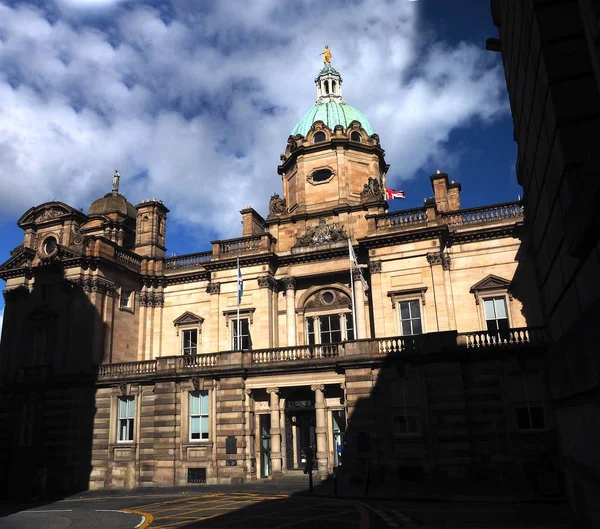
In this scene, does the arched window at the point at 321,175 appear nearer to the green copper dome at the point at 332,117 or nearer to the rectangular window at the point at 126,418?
the green copper dome at the point at 332,117

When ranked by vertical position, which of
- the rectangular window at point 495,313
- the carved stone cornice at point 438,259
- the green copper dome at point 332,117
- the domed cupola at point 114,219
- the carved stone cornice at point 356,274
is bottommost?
the rectangular window at point 495,313

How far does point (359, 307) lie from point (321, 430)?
312 inches

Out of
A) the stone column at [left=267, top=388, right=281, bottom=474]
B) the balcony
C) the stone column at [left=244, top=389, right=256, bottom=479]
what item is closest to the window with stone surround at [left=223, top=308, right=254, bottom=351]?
the balcony

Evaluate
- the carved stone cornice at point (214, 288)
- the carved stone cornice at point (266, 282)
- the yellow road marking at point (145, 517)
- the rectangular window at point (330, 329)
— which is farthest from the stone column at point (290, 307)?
the yellow road marking at point (145, 517)

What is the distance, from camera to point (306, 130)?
41.7 metres

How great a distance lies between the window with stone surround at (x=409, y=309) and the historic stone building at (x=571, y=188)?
20.6 metres

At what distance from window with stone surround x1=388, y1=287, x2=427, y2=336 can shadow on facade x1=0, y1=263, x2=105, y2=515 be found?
19214mm

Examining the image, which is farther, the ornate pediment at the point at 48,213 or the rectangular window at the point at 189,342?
the ornate pediment at the point at 48,213

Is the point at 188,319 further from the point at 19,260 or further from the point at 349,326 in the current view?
the point at 19,260

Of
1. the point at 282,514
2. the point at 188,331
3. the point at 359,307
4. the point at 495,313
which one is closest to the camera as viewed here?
the point at 282,514

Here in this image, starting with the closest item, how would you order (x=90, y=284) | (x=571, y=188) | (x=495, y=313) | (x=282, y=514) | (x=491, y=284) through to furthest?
(x=571, y=188) → (x=282, y=514) → (x=495, y=313) → (x=491, y=284) → (x=90, y=284)

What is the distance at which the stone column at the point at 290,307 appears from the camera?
33719 millimetres

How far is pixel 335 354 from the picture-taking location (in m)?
29.2

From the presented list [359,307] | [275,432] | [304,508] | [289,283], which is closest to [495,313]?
[359,307]
